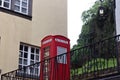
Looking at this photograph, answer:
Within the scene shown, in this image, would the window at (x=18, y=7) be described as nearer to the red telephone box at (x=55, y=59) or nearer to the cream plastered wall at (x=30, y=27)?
the cream plastered wall at (x=30, y=27)

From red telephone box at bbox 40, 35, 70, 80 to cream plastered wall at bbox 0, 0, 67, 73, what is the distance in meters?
3.21

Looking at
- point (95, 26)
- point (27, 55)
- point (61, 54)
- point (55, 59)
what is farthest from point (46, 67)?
point (95, 26)

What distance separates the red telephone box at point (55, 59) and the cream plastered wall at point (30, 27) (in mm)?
3212

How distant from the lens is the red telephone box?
38.0 feet

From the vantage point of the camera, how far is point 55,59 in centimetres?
1143

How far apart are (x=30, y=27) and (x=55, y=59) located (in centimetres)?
530

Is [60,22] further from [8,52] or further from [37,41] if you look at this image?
[8,52]

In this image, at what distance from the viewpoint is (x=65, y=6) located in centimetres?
1842

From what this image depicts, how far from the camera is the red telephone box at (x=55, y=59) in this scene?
11586 millimetres

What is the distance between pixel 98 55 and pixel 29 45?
4.26 meters

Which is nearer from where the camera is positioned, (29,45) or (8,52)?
(8,52)

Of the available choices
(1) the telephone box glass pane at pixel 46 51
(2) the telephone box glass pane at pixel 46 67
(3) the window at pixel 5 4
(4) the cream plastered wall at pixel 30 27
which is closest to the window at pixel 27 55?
(4) the cream plastered wall at pixel 30 27

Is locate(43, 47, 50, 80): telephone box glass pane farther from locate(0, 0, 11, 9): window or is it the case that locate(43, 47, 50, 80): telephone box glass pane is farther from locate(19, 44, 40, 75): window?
locate(0, 0, 11, 9): window

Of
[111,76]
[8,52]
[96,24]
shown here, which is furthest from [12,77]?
[96,24]
